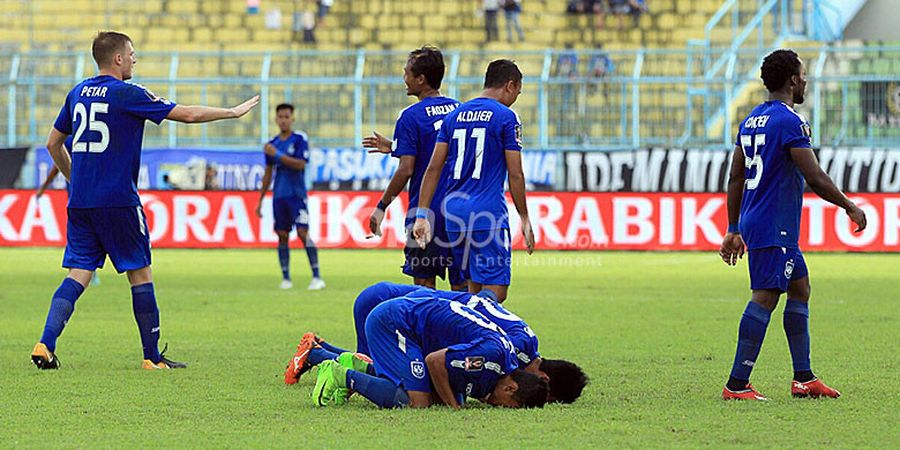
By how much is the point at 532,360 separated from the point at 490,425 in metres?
0.71

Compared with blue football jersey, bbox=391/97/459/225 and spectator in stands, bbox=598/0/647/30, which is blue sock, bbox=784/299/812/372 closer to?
blue football jersey, bbox=391/97/459/225

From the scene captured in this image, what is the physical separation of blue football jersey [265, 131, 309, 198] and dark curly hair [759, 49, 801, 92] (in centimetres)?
979

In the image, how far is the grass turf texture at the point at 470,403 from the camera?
23.8 feet

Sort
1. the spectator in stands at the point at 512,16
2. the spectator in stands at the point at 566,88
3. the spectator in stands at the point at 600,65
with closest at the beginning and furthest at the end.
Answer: the spectator in stands at the point at 566,88, the spectator in stands at the point at 600,65, the spectator in stands at the point at 512,16

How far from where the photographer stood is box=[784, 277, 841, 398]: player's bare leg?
338 inches

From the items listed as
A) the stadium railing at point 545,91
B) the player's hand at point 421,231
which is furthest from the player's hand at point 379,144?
the stadium railing at point 545,91

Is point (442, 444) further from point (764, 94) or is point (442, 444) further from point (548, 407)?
point (764, 94)

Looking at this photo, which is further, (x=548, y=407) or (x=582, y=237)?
(x=582, y=237)

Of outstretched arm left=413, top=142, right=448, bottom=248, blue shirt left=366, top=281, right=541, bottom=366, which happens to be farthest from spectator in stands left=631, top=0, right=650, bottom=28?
blue shirt left=366, top=281, right=541, bottom=366

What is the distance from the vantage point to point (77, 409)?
8141 mm

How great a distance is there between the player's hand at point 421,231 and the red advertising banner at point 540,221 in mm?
15474

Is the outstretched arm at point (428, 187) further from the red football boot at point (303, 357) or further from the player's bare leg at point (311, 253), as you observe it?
the player's bare leg at point (311, 253)

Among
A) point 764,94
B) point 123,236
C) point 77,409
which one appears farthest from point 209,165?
point 77,409

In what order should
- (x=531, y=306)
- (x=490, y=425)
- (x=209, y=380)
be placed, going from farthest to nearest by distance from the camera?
(x=531, y=306) → (x=209, y=380) → (x=490, y=425)
